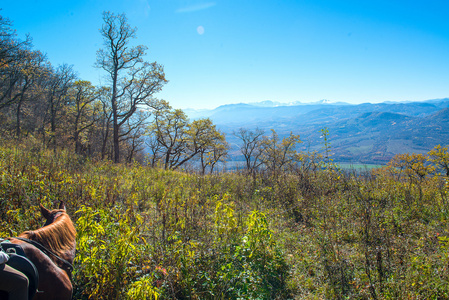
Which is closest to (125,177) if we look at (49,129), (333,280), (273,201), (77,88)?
(273,201)

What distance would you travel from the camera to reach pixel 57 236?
2.37 meters

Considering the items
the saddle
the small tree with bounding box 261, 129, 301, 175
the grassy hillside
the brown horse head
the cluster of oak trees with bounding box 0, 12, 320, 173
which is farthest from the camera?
the small tree with bounding box 261, 129, 301, 175

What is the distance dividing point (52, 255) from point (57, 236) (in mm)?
207

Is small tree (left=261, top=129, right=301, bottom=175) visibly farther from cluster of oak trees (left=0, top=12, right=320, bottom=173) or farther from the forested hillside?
the forested hillside

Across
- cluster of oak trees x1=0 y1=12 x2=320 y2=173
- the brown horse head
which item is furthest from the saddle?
cluster of oak trees x1=0 y1=12 x2=320 y2=173

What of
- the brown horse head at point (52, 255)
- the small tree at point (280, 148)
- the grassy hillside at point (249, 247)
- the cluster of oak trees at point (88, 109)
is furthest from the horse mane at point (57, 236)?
the small tree at point (280, 148)

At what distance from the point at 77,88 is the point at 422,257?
28.2m

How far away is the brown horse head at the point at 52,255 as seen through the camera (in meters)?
2.04

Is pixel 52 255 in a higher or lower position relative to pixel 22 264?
lower

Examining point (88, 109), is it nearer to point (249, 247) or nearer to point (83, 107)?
point (83, 107)

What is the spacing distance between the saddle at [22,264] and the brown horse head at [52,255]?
8 cm

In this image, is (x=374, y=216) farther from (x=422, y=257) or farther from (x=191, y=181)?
(x=191, y=181)

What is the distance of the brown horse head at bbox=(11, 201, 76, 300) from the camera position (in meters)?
2.04

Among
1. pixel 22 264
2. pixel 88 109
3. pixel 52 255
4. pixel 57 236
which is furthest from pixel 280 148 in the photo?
pixel 22 264
